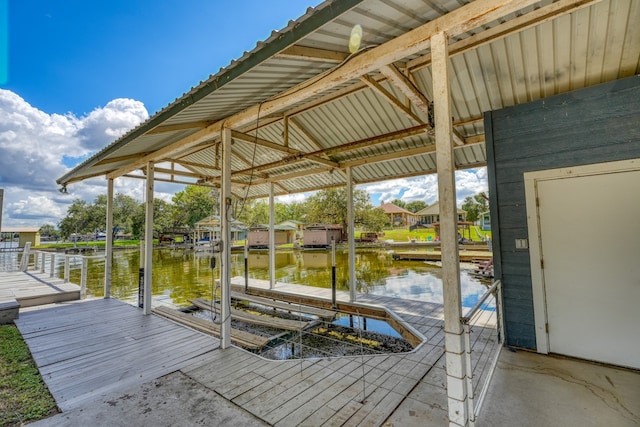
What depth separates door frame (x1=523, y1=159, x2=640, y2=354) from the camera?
3.11 meters

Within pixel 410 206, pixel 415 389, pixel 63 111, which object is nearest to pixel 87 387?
pixel 415 389

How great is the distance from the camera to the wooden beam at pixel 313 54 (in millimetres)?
2184

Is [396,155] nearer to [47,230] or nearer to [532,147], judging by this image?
[532,147]

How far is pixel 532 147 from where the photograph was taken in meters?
3.36

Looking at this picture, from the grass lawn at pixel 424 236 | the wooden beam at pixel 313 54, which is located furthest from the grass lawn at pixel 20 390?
the grass lawn at pixel 424 236

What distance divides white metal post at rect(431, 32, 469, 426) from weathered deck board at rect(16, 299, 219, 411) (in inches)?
114

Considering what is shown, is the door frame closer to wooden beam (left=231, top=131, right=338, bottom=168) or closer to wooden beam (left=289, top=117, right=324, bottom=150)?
wooden beam (left=231, top=131, right=338, bottom=168)

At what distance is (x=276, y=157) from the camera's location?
669cm

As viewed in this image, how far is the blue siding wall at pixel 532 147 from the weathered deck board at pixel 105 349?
13.1 ft

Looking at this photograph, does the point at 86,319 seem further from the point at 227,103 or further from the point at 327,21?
the point at 327,21

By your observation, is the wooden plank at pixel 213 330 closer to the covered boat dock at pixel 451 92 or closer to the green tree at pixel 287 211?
the covered boat dock at pixel 451 92

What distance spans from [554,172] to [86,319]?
759 cm

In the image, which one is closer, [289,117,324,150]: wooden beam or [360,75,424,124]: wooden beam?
[360,75,424,124]: wooden beam

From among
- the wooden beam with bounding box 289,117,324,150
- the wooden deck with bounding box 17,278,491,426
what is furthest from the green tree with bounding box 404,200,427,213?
the wooden deck with bounding box 17,278,491,426
